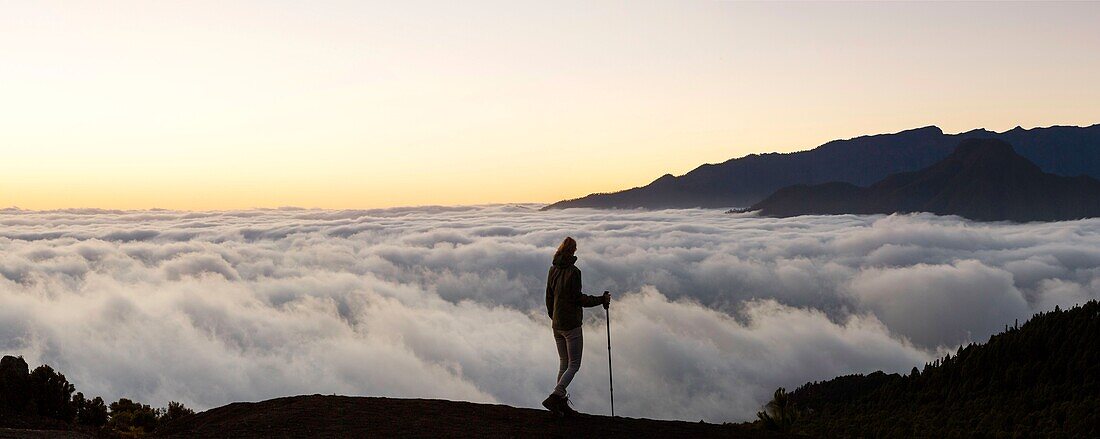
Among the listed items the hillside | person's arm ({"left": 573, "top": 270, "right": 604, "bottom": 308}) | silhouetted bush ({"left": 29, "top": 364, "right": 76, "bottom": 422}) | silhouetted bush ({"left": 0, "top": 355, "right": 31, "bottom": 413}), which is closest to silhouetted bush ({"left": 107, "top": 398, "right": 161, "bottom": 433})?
silhouetted bush ({"left": 29, "top": 364, "right": 76, "bottom": 422})

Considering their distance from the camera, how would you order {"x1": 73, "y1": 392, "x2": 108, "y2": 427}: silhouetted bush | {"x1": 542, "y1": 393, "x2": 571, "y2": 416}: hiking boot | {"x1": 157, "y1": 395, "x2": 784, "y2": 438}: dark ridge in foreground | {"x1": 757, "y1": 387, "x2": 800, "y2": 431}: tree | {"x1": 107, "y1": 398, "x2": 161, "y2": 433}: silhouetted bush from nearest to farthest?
{"x1": 157, "y1": 395, "x2": 784, "y2": 438}: dark ridge in foreground, {"x1": 542, "y1": 393, "x2": 571, "y2": 416}: hiking boot, {"x1": 757, "y1": 387, "x2": 800, "y2": 431}: tree, {"x1": 107, "y1": 398, "x2": 161, "y2": 433}: silhouetted bush, {"x1": 73, "y1": 392, "x2": 108, "y2": 427}: silhouetted bush

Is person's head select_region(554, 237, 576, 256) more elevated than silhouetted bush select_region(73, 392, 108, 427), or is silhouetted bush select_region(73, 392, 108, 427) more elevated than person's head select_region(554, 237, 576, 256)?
person's head select_region(554, 237, 576, 256)

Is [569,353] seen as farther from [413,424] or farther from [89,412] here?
[89,412]

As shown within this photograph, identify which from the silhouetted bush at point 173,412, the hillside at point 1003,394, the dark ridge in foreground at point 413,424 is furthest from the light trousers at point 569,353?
the silhouetted bush at point 173,412

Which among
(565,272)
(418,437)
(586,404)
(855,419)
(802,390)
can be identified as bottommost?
(586,404)

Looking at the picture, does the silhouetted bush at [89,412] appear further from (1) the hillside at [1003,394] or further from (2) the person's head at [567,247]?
(1) the hillside at [1003,394]

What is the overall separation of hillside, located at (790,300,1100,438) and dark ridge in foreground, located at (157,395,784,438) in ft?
9.12

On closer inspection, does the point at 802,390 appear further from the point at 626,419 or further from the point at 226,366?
the point at 226,366

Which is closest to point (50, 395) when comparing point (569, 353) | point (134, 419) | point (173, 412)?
point (134, 419)

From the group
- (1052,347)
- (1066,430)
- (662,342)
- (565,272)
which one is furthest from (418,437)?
(662,342)

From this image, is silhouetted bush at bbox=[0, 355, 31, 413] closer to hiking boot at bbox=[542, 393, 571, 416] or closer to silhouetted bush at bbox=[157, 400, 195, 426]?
silhouetted bush at bbox=[157, 400, 195, 426]

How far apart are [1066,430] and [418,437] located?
28.4ft

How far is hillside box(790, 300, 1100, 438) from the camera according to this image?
36.3 feet

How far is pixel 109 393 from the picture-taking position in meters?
132
